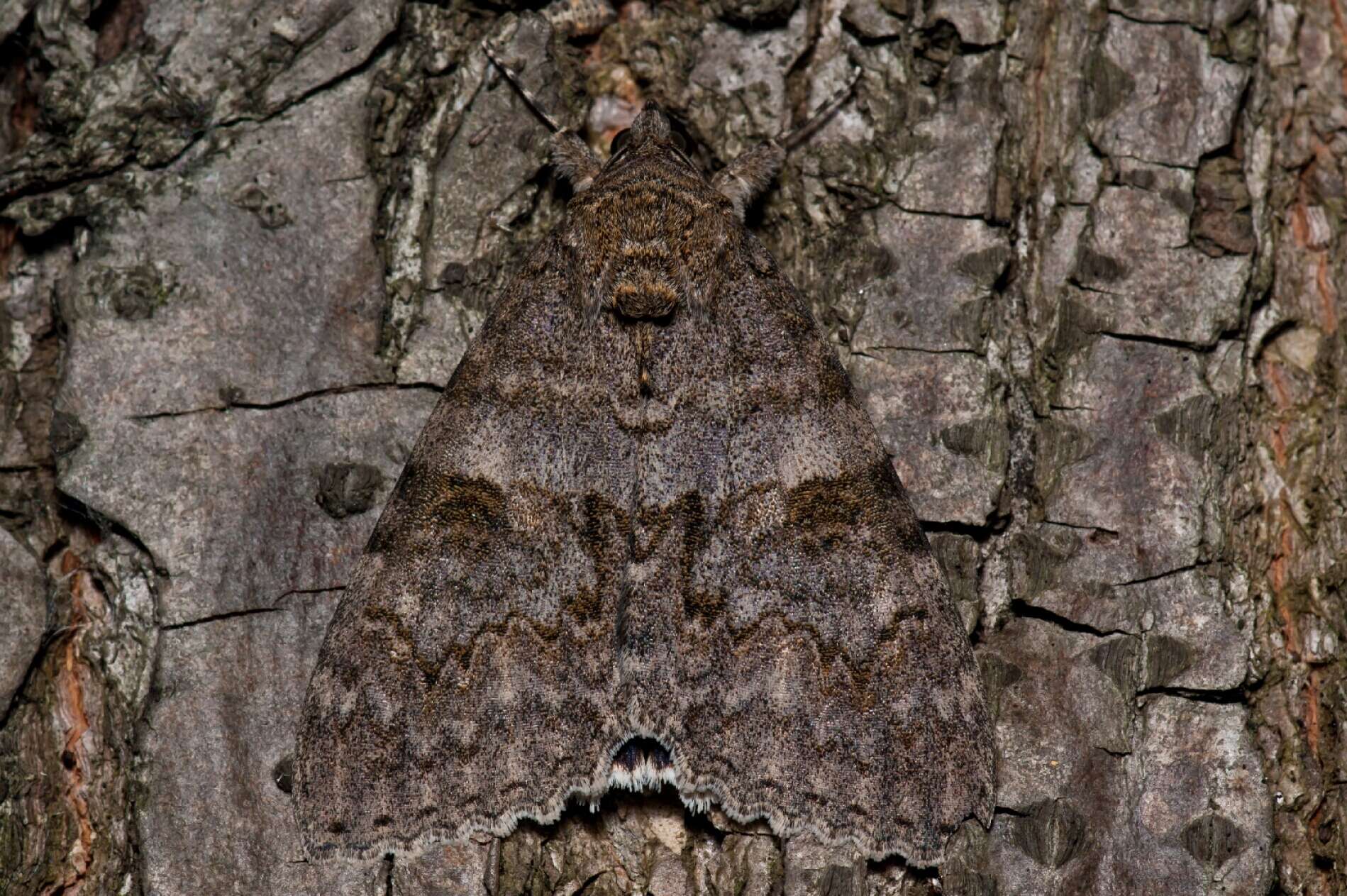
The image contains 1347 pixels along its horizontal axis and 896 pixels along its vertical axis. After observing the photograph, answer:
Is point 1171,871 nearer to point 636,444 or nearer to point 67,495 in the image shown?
point 636,444

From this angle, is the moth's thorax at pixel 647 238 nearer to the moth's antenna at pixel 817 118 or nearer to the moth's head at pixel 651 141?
the moth's head at pixel 651 141

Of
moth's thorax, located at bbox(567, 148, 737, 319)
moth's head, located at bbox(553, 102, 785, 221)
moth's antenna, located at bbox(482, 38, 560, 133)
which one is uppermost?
moth's antenna, located at bbox(482, 38, 560, 133)

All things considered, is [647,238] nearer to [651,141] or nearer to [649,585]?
[651,141]

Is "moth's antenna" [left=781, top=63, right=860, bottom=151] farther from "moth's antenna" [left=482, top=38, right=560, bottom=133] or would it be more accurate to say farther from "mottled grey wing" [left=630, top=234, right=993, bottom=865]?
"moth's antenna" [left=482, top=38, right=560, bottom=133]

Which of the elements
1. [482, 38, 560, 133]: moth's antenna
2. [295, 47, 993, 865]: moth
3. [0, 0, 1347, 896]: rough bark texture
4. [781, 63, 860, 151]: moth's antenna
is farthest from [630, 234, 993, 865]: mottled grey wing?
[482, 38, 560, 133]: moth's antenna

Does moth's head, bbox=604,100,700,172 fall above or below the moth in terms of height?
above

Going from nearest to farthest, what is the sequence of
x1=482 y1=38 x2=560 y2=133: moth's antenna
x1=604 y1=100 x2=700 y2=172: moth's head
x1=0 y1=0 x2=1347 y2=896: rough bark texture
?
x1=0 y1=0 x2=1347 y2=896: rough bark texture → x1=482 y1=38 x2=560 y2=133: moth's antenna → x1=604 y1=100 x2=700 y2=172: moth's head

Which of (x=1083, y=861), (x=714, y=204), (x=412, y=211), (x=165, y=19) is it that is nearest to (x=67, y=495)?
(x=412, y=211)
